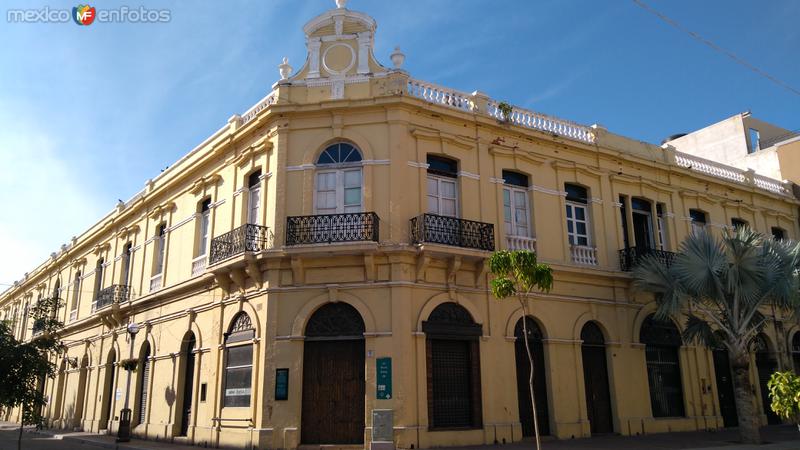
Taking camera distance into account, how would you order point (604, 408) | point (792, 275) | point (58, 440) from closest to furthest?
1. point (792, 275)
2. point (604, 408)
3. point (58, 440)

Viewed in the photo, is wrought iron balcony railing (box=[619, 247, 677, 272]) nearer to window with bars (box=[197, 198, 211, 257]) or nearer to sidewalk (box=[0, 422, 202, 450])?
window with bars (box=[197, 198, 211, 257])

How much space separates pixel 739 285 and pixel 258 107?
14.0 m

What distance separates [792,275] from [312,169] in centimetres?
1293

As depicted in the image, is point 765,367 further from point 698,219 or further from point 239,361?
point 239,361

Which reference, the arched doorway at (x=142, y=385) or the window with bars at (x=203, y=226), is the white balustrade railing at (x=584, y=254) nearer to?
the window with bars at (x=203, y=226)

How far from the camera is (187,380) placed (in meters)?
18.7

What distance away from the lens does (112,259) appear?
85.0ft

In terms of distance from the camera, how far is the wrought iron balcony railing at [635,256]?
18.7 m

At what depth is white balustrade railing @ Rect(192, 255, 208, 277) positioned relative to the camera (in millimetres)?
18594

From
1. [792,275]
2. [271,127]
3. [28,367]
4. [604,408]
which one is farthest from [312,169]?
[792,275]

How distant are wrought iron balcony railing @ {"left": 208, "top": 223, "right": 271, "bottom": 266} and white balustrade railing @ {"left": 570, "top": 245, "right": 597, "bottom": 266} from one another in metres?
8.75

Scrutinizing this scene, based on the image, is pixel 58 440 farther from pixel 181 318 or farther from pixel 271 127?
pixel 271 127

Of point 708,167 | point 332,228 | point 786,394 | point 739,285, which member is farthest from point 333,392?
point 708,167

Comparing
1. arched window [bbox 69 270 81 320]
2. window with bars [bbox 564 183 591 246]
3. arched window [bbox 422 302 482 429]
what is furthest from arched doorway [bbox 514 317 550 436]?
arched window [bbox 69 270 81 320]
